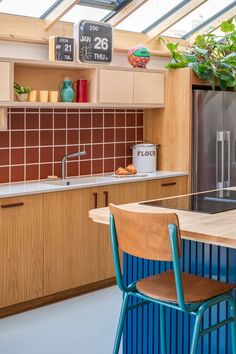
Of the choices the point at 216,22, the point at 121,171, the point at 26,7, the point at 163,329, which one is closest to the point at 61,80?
the point at 26,7

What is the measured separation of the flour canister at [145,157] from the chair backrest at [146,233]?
3.12 metres

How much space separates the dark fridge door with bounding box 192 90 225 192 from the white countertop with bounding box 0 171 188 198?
0.19 m

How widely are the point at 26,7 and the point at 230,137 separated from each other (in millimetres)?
2354

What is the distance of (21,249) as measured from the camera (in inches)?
167

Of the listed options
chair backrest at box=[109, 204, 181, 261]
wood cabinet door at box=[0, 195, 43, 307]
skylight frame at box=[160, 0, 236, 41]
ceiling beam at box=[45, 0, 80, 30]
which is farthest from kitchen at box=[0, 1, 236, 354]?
chair backrest at box=[109, 204, 181, 261]

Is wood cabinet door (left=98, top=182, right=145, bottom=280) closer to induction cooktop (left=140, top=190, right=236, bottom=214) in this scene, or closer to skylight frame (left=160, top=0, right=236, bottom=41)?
induction cooktop (left=140, top=190, right=236, bottom=214)

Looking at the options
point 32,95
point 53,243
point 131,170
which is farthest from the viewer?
point 131,170

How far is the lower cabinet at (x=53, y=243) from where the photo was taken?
4.18m

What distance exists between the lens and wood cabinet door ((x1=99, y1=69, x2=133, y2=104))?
508 cm

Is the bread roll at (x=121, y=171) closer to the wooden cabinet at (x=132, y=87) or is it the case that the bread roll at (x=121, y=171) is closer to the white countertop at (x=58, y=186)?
the white countertop at (x=58, y=186)

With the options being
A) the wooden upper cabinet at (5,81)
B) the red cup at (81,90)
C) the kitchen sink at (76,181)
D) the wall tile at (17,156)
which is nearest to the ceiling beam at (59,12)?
the red cup at (81,90)

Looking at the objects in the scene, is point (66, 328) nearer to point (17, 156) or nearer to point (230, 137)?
point (17, 156)

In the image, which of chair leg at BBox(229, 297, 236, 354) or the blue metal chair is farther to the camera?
chair leg at BBox(229, 297, 236, 354)

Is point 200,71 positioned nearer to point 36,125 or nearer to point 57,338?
point 36,125
